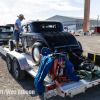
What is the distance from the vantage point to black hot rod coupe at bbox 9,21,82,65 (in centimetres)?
453

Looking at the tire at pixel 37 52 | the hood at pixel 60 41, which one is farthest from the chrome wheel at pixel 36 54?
the hood at pixel 60 41

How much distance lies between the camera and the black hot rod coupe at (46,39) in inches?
178

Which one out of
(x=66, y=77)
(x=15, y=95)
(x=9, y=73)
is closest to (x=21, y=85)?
(x=15, y=95)

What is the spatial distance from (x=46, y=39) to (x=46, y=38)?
51mm

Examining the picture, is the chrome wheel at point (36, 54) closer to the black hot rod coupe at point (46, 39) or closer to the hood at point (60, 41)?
the black hot rod coupe at point (46, 39)

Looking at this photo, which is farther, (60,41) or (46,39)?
(60,41)

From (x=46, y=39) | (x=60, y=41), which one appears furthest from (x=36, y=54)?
(x=60, y=41)

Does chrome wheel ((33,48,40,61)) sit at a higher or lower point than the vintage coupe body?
lower

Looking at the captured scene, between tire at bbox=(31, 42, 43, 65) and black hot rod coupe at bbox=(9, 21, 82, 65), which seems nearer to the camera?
tire at bbox=(31, 42, 43, 65)

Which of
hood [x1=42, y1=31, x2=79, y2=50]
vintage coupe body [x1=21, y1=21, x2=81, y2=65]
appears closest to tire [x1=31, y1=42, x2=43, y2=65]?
vintage coupe body [x1=21, y1=21, x2=81, y2=65]

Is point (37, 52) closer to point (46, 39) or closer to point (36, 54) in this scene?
point (36, 54)

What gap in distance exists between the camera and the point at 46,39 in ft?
14.9

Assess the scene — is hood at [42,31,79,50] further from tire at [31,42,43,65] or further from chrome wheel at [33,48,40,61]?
chrome wheel at [33,48,40,61]

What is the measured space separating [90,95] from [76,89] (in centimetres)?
85
